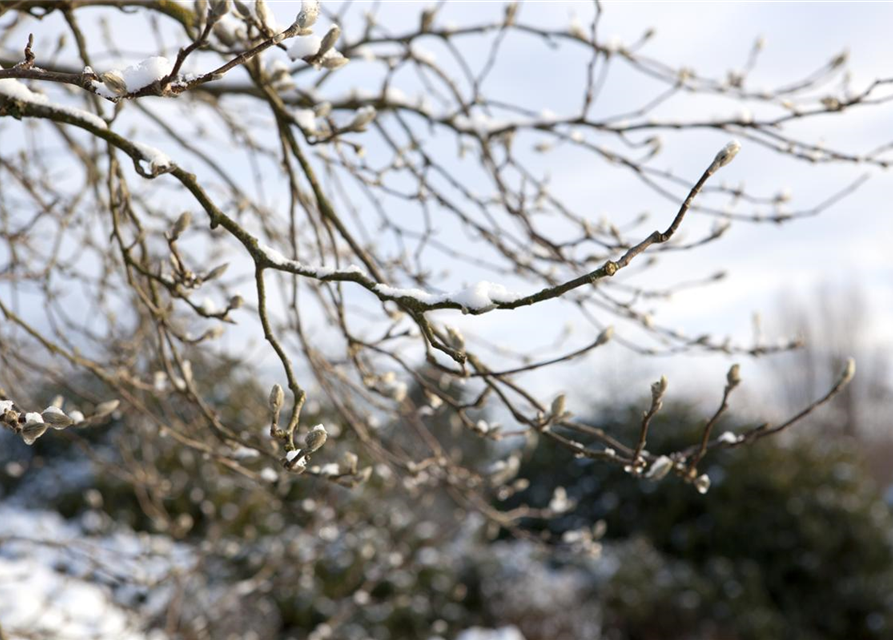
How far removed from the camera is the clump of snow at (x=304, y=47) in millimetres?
1164

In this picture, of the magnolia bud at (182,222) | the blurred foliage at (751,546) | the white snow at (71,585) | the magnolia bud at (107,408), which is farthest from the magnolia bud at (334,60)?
the blurred foliage at (751,546)

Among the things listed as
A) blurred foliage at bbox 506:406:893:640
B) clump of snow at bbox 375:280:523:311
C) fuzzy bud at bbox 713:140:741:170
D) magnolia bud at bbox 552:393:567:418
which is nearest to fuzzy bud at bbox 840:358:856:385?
magnolia bud at bbox 552:393:567:418

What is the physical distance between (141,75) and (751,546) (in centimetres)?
641

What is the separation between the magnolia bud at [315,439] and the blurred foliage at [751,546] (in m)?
5.21

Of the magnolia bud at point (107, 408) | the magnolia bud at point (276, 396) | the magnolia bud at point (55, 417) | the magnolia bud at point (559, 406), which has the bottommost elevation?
the magnolia bud at point (55, 417)

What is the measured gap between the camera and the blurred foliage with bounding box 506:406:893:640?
5.75 m

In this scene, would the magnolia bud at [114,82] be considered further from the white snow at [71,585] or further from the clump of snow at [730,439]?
the white snow at [71,585]

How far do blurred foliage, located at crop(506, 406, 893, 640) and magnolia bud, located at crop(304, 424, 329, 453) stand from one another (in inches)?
205

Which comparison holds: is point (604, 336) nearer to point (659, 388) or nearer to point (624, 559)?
point (659, 388)

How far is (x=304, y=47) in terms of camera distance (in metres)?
1.17

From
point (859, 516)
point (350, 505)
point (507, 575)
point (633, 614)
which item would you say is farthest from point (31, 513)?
point (859, 516)

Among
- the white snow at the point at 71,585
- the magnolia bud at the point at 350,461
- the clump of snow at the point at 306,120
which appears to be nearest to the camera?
the magnolia bud at the point at 350,461

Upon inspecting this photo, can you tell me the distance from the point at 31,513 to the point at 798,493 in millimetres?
6697

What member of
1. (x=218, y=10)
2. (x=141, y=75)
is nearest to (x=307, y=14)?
(x=218, y=10)
